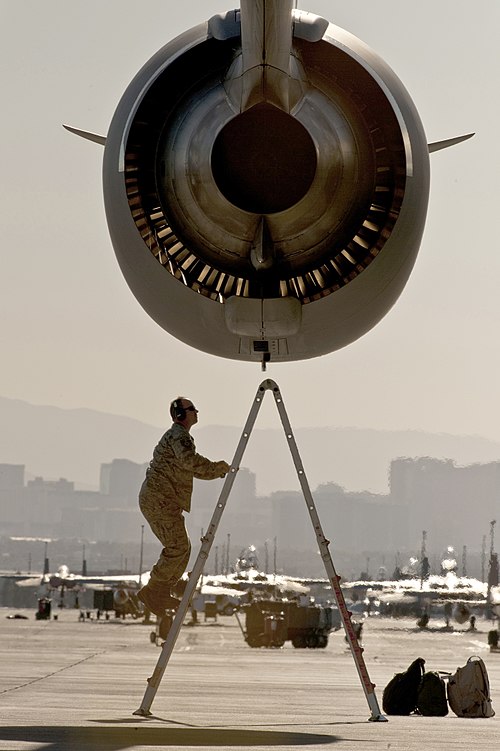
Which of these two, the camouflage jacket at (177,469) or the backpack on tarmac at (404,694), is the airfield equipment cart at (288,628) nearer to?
the backpack on tarmac at (404,694)

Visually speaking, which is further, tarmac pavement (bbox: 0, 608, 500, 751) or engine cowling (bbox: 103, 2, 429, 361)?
engine cowling (bbox: 103, 2, 429, 361)

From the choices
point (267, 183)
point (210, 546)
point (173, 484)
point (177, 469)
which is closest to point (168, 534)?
point (173, 484)

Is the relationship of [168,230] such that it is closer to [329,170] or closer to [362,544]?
[329,170]

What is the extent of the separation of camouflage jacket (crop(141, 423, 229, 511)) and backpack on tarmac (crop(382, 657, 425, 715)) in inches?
85.7

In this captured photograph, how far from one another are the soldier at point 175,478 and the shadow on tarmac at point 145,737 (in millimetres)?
2471

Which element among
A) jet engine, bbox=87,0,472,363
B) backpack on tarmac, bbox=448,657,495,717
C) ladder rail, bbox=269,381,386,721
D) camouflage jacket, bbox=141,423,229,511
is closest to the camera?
jet engine, bbox=87,0,472,363

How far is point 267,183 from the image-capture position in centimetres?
947

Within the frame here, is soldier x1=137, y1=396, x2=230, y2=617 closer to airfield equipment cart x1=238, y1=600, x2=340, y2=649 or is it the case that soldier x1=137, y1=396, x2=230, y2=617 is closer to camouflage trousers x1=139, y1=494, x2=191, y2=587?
camouflage trousers x1=139, y1=494, x2=191, y2=587

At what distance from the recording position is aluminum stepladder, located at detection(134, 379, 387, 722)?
9859 millimetres

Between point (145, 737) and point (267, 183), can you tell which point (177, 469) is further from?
point (145, 737)

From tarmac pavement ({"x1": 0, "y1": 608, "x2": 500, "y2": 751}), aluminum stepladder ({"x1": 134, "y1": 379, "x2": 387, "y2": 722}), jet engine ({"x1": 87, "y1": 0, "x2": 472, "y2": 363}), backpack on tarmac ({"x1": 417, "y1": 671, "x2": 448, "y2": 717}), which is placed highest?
jet engine ({"x1": 87, "y1": 0, "x2": 472, "y2": 363})

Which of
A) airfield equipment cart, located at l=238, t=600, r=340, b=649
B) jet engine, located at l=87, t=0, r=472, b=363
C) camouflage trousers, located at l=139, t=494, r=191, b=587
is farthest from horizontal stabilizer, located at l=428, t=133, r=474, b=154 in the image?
airfield equipment cart, located at l=238, t=600, r=340, b=649

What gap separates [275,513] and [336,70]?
322 feet

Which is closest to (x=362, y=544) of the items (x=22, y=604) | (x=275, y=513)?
(x=22, y=604)
